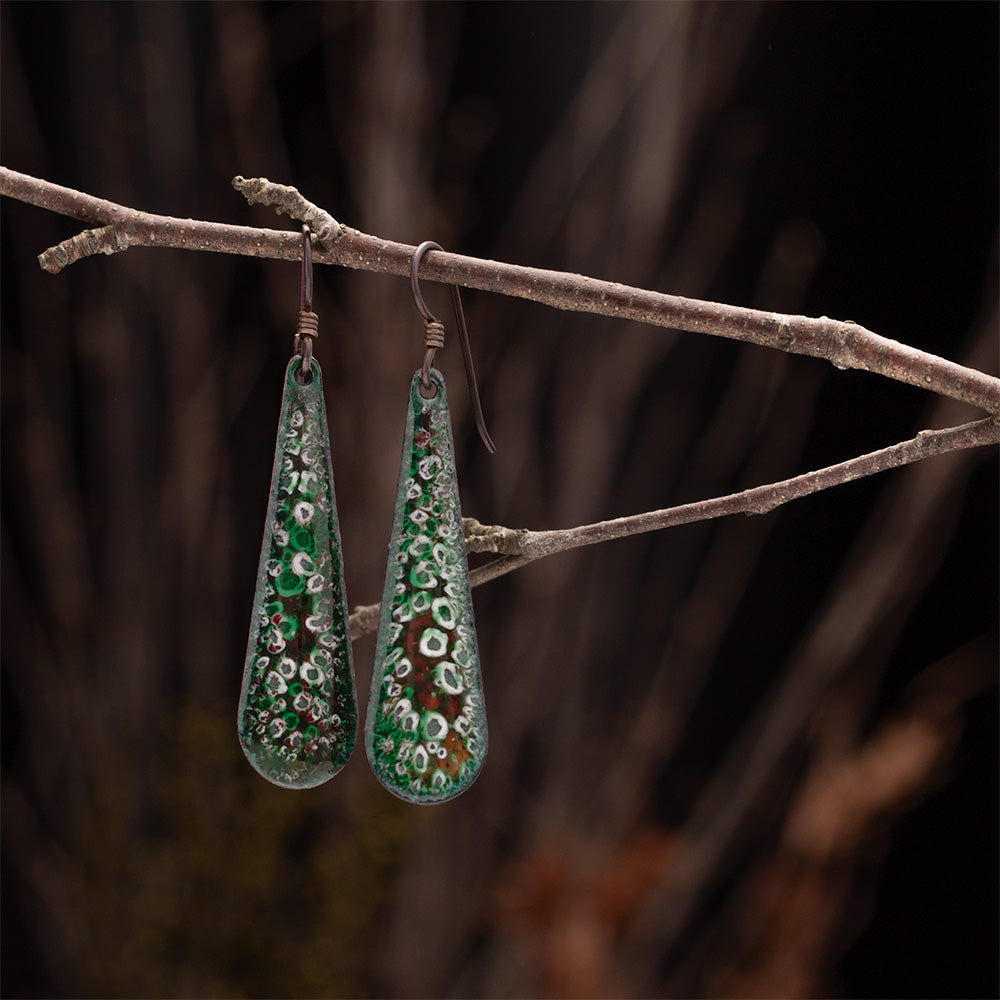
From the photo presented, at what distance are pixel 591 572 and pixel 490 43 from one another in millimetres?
538

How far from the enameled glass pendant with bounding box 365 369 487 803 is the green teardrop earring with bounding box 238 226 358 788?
0.09ft

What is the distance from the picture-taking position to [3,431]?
1.14 metres

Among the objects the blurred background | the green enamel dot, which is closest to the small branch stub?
the green enamel dot

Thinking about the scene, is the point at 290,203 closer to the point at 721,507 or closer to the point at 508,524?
the point at 721,507

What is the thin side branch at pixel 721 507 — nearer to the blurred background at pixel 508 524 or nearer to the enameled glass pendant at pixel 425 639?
the enameled glass pendant at pixel 425 639

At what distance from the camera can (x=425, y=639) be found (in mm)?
487

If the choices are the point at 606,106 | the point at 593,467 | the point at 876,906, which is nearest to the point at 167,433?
the point at 593,467

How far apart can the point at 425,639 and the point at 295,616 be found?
6 centimetres

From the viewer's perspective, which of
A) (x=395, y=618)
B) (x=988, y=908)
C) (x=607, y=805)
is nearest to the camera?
(x=395, y=618)

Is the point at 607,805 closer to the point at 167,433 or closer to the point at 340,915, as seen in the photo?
the point at 340,915

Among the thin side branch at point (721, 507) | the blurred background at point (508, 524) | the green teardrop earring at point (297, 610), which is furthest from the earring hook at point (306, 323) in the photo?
Answer: the blurred background at point (508, 524)

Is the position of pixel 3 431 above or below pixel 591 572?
above

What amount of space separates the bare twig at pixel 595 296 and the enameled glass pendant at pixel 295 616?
0.20 feet

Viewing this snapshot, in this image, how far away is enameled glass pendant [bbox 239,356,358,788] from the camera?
50 centimetres
